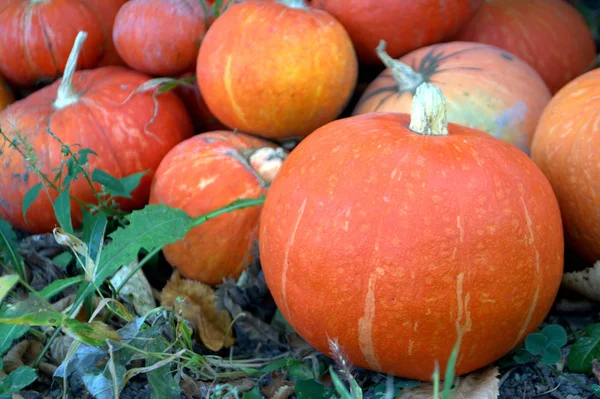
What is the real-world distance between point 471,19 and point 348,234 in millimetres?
1434

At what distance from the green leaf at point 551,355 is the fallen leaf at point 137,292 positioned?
1013 mm

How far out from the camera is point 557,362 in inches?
54.4

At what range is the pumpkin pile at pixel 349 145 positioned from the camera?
1.22 metres

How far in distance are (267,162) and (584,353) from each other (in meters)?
1.01

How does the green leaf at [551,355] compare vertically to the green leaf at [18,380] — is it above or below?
below

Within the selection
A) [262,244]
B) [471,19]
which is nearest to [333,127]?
[262,244]

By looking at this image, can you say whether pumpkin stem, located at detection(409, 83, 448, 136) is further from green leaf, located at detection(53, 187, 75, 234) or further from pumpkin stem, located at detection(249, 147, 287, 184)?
green leaf, located at detection(53, 187, 75, 234)

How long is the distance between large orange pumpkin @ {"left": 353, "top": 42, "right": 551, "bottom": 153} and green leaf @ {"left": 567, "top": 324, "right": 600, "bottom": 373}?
67cm

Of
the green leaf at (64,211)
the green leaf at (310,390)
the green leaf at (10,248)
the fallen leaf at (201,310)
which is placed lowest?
the fallen leaf at (201,310)

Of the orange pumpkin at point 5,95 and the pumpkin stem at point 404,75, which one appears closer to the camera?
the pumpkin stem at point 404,75

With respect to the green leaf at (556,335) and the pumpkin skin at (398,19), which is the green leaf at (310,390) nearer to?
the green leaf at (556,335)

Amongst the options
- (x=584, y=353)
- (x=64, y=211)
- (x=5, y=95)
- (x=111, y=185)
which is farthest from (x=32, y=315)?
(x=5, y=95)

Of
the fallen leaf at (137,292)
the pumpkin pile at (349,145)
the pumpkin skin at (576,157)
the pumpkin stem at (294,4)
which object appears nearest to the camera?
the pumpkin pile at (349,145)

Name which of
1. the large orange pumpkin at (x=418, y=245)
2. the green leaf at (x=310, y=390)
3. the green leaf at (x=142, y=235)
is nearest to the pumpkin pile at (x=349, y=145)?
the large orange pumpkin at (x=418, y=245)
